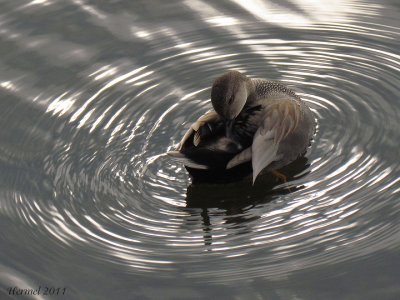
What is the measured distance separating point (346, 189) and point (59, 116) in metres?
2.51

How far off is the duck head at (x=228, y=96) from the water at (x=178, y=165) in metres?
0.55

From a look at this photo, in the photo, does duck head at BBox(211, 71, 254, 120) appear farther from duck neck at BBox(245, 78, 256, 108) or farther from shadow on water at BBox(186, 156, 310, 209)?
shadow on water at BBox(186, 156, 310, 209)

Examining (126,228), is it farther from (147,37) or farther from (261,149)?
(147,37)

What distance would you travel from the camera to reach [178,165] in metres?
7.21

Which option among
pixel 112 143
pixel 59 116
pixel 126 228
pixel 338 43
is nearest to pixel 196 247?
pixel 126 228

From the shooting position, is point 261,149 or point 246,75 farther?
point 246,75

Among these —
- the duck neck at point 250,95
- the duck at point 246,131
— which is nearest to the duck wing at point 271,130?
the duck at point 246,131

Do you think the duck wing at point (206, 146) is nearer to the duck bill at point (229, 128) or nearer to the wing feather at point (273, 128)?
the duck bill at point (229, 128)

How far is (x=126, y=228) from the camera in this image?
21.1 ft

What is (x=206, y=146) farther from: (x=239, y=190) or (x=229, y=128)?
(x=239, y=190)

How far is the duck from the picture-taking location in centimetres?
675

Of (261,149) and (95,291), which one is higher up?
(261,149)

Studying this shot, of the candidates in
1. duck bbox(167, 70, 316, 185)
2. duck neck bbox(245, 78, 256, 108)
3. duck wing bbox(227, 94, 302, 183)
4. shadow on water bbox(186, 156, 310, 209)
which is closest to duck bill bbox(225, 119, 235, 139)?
duck bbox(167, 70, 316, 185)

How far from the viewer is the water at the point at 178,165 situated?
603 cm
